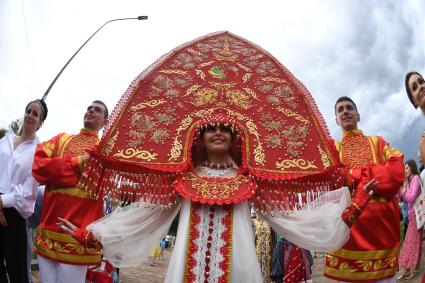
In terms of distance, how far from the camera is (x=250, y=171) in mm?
3057

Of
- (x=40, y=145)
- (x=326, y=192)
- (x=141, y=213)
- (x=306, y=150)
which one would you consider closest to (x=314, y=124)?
(x=306, y=150)

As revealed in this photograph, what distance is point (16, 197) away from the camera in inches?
158

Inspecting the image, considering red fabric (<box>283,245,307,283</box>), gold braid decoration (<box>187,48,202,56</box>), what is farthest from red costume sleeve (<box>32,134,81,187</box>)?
red fabric (<box>283,245,307,283</box>)

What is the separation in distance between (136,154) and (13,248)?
194 cm

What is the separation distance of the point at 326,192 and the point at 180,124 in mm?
1225

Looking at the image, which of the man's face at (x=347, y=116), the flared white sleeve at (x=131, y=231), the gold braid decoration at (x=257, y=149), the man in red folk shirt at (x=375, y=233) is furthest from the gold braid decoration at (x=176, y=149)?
the man's face at (x=347, y=116)

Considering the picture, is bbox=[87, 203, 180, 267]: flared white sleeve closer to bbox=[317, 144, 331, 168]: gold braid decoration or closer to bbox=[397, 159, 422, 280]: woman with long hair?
bbox=[317, 144, 331, 168]: gold braid decoration

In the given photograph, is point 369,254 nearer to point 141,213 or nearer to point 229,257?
point 229,257

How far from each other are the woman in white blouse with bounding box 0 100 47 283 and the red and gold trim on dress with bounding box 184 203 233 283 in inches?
80.1

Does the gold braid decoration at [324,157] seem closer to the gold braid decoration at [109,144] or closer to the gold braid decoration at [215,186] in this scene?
the gold braid decoration at [215,186]

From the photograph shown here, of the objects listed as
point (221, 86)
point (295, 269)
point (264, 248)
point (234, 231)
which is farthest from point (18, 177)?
point (264, 248)

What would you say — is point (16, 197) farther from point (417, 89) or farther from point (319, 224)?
point (417, 89)

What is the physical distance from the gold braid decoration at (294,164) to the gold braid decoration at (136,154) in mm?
933

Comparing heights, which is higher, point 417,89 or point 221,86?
point 221,86
